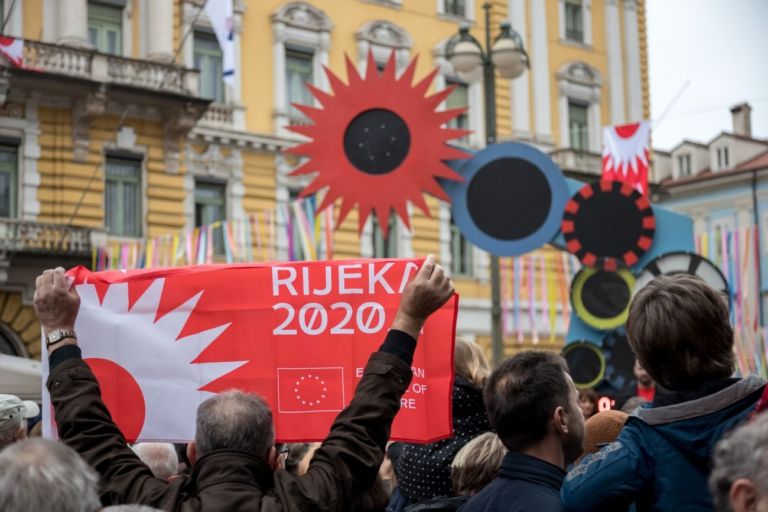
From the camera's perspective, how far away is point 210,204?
2320 centimetres

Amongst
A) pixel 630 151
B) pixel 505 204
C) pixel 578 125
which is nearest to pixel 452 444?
pixel 505 204

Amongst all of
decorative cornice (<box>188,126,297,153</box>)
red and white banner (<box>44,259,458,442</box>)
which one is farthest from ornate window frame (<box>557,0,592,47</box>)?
red and white banner (<box>44,259,458,442</box>)

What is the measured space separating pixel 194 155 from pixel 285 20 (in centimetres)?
387

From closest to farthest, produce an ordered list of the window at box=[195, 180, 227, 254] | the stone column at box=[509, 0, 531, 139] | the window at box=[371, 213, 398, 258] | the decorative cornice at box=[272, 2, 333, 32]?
1. the window at box=[195, 180, 227, 254]
2. the decorative cornice at box=[272, 2, 333, 32]
3. the window at box=[371, 213, 398, 258]
4. the stone column at box=[509, 0, 531, 139]

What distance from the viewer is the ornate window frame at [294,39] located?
24280mm

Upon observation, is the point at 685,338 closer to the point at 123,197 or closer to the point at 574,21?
the point at 123,197

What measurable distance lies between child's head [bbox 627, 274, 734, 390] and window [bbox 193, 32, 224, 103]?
21274mm

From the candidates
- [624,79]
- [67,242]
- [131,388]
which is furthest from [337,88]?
[624,79]

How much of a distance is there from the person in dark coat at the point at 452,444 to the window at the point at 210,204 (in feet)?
60.9

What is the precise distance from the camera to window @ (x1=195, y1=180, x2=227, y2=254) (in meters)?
23.0

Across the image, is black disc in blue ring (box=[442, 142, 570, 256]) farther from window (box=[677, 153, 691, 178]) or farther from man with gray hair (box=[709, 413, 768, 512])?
window (box=[677, 153, 691, 178])

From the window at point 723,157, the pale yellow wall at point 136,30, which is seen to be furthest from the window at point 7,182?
the window at point 723,157

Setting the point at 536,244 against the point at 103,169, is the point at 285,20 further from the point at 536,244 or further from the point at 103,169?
the point at 536,244

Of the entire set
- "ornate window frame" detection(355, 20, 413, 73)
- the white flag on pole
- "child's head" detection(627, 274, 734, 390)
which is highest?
"ornate window frame" detection(355, 20, 413, 73)
